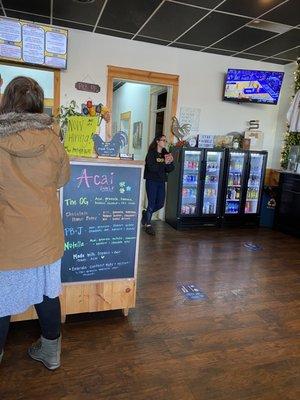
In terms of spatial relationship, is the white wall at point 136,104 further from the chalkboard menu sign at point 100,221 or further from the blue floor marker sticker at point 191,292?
the chalkboard menu sign at point 100,221

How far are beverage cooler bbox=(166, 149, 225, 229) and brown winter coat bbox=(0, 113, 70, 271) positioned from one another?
3606 millimetres

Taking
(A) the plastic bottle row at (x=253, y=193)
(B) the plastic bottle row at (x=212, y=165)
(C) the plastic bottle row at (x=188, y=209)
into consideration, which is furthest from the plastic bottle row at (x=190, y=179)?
(A) the plastic bottle row at (x=253, y=193)

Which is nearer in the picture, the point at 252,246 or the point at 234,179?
the point at 252,246

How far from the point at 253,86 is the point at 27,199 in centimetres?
482

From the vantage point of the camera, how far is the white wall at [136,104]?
638 centimetres

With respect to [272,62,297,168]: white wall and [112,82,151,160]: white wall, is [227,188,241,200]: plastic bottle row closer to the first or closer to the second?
[272,62,297,168]: white wall

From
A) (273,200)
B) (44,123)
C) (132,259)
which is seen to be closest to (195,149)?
(273,200)

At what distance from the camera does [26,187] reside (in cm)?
145

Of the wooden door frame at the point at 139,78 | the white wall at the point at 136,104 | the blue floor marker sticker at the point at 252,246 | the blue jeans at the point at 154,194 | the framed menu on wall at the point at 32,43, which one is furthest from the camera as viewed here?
the white wall at the point at 136,104

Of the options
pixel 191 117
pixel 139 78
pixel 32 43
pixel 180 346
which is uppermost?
pixel 32 43

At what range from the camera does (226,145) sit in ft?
17.7

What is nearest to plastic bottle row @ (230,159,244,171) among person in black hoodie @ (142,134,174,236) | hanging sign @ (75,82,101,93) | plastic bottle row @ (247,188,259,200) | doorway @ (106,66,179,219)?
plastic bottle row @ (247,188,259,200)

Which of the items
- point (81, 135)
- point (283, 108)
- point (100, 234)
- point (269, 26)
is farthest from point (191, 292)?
point (283, 108)

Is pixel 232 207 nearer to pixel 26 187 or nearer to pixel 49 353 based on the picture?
pixel 49 353
